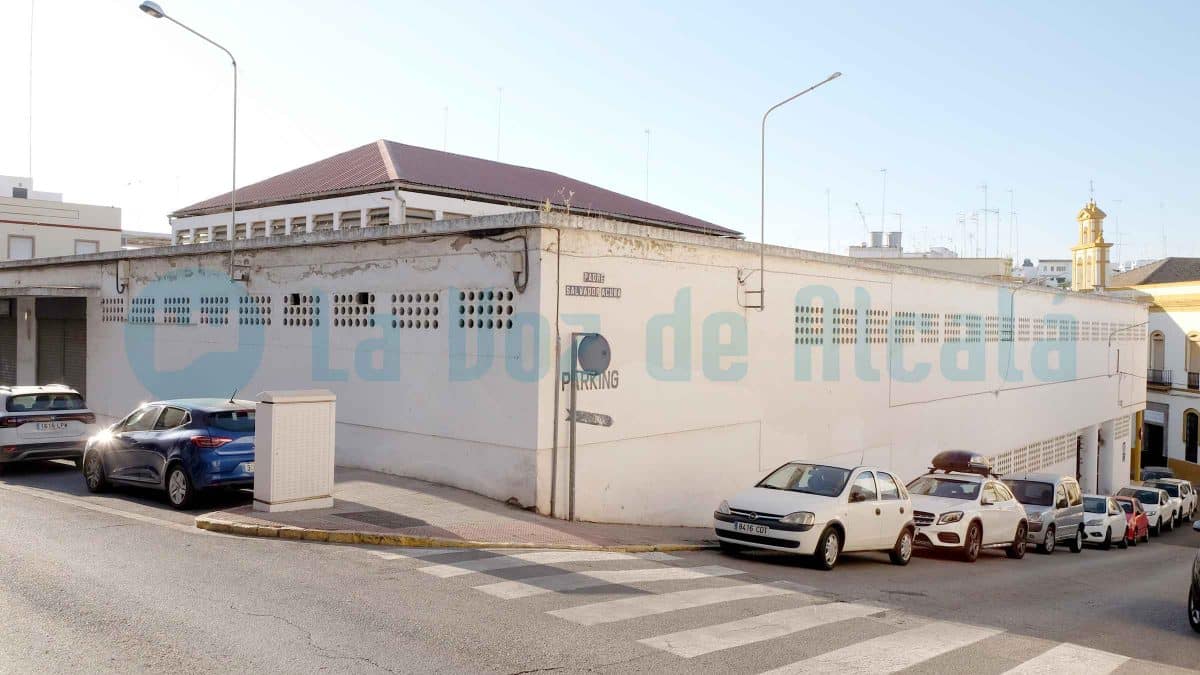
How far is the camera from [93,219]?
188 ft

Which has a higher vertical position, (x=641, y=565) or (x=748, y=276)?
(x=748, y=276)

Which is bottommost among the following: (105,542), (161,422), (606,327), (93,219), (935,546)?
(935,546)

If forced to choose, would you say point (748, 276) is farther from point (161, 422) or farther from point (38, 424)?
point (38, 424)

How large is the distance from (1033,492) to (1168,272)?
51536 millimetres

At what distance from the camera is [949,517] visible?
17125mm

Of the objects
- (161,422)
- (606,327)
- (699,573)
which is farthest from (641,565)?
(161,422)

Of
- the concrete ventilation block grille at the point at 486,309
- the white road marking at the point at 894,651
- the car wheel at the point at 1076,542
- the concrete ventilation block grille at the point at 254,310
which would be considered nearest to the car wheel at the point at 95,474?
the concrete ventilation block grille at the point at 254,310

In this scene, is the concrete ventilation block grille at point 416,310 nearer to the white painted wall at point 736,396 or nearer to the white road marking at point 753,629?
the white painted wall at point 736,396

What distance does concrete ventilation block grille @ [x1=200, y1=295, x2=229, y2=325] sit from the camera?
2069 centimetres

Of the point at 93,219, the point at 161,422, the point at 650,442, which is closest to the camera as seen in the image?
the point at 161,422

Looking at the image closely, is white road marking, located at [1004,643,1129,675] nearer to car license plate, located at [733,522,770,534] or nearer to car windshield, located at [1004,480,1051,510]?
car license plate, located at [733,522,770,534]

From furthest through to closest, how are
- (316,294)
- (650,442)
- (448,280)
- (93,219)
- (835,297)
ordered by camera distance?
(93,219) → (835,297) → (316,294) → (650,442) → (448,280)

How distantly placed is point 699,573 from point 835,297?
13.1m

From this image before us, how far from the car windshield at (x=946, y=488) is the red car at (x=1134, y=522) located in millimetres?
11904
